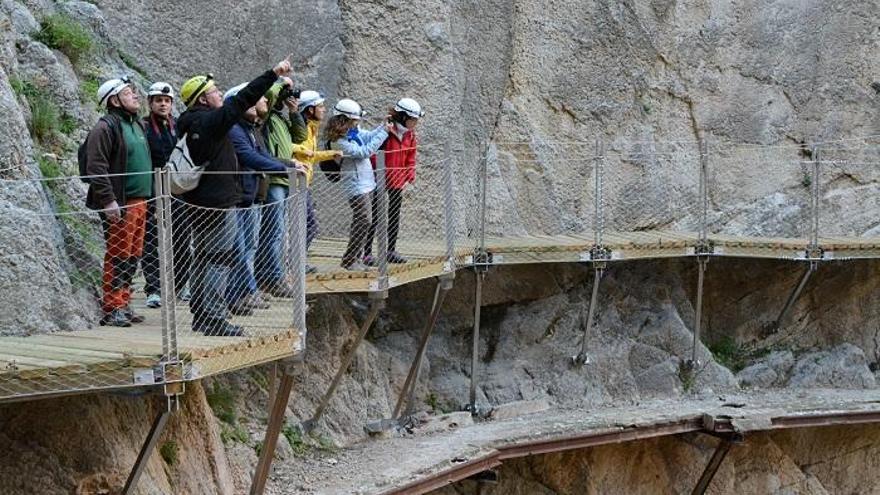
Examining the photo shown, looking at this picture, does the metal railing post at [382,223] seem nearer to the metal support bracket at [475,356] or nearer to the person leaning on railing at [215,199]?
the person leaning on railing at [215,199]

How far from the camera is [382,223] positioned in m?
11.6

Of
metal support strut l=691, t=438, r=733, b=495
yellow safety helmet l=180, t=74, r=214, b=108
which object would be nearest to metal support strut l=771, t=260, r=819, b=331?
metal support strut l=691, t=438, r=733, b=495

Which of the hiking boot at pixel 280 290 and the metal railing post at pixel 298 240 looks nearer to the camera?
the metal railing post at pixel 298 240

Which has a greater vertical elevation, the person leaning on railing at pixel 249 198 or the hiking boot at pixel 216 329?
the person leaning on railing at pixel 249 198

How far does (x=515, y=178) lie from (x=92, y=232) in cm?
737

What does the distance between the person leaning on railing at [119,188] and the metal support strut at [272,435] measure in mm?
1229

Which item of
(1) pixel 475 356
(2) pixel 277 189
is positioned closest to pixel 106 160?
(2) pixel 277 189

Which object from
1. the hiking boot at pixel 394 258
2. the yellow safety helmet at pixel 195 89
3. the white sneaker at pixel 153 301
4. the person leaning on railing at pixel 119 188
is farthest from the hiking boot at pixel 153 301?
the hiking boot at pixel 394 258

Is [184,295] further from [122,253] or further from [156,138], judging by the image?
[156,138]

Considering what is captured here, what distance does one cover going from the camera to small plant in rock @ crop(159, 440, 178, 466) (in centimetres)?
968

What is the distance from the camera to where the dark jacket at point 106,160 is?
9.04 m

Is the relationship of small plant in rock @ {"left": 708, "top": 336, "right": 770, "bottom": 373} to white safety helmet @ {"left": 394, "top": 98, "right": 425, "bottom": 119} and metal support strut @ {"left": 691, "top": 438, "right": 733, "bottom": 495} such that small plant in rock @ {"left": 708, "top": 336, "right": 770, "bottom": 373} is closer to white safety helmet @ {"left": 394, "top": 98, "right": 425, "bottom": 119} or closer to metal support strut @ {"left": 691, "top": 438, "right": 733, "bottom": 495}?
metal support strut @ {"left": 691, "top": 438, "right": 733, "bottom": 495}

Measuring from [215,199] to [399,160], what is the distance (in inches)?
149

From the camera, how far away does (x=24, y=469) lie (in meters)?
8.30
